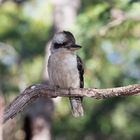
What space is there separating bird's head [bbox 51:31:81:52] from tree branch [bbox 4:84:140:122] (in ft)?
1.88

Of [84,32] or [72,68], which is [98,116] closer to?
[84,32]

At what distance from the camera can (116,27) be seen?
38.6ft

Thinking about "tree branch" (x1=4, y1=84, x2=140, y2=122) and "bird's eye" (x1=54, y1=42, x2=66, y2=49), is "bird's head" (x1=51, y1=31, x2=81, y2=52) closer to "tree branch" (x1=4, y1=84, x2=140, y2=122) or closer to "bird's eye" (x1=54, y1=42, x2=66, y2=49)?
"bird's eye" (x1=54, y1=42, x2=66, y2=49)

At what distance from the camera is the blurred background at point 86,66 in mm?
12969

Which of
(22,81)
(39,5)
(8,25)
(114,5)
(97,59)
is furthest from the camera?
(39,5)

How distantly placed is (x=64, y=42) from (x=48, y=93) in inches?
27.5

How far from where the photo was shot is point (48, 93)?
6316mm

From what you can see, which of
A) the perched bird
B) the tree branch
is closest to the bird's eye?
the perched bird

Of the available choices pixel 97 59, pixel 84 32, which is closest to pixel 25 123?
pixel 84 32

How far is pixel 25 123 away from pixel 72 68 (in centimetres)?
505

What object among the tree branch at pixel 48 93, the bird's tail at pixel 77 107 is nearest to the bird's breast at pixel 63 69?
the bird's tail at pixel 77 107

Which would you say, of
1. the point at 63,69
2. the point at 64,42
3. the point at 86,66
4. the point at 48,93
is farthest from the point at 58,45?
the point at 86,66

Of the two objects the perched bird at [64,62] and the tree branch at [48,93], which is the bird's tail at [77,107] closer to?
the perched bird at [64,62]

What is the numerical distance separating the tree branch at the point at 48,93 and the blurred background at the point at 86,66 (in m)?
5.81
